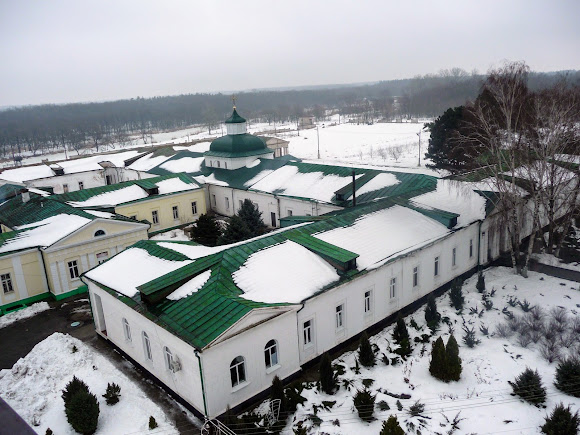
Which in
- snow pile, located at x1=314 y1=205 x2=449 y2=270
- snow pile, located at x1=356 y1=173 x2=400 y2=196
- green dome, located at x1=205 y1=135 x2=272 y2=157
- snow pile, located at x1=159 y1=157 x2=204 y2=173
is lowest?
snow pile, located at x1=314 y1=205 x2=449 y2=270

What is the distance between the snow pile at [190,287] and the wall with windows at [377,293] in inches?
130

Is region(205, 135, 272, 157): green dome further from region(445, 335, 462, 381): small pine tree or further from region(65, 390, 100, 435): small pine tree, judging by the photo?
region(65, 390, 100, 435): small pine tree

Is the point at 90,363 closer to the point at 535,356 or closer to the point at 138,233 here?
the point at 138,233

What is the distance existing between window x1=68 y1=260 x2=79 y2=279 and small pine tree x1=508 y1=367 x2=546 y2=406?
65.8 feet

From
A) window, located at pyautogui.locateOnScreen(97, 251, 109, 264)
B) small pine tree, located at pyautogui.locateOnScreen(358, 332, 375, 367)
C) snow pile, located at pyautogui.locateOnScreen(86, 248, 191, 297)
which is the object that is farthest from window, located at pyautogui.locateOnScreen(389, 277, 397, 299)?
window, located at pyautogui.locateOnScreen(97, 251, 109, 264)

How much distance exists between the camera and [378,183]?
28359 millimetres

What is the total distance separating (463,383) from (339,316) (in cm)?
449

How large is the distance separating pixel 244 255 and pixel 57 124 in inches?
5670

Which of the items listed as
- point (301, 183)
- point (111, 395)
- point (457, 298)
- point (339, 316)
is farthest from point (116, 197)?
point (457, 298)

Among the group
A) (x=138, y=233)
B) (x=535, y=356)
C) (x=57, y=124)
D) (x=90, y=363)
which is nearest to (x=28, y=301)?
(x=138, y=233)

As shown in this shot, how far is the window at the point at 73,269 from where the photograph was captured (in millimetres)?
23084

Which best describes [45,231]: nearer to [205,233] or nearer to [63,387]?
[205,233]

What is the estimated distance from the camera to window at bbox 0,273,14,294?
71.2ft

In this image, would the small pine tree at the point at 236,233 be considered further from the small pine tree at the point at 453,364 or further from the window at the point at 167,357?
the small pine tree at the point at 453,364
